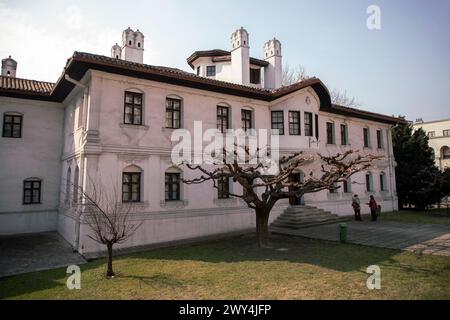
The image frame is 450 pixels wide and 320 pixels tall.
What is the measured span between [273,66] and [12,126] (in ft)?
58.4

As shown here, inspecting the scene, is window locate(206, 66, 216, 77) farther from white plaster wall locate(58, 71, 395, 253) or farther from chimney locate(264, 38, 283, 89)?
white plaster wall locate(58, 71, 395, 253)

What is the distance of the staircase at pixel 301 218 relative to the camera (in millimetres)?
16173

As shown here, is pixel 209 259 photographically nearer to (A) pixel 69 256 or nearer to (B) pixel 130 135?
(A) pixel 69 256

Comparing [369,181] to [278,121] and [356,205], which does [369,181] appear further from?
[278,121]

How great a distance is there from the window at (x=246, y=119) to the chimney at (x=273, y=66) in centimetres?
684

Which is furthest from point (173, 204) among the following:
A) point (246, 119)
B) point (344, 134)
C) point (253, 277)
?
point (344, 134)

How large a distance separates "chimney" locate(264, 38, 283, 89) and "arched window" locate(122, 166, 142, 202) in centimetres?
1382

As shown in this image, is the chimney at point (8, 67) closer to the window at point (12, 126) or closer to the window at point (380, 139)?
the window at point (12, 126)

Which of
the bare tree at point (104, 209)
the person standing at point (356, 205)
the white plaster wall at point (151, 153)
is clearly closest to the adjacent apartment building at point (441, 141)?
the person standing at point (356, 205)

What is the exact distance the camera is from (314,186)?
11070mm

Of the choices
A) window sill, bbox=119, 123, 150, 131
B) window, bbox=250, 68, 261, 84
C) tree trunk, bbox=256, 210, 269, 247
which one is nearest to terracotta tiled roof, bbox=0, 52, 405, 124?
window sill, bbox=119, 123, 150, 131
